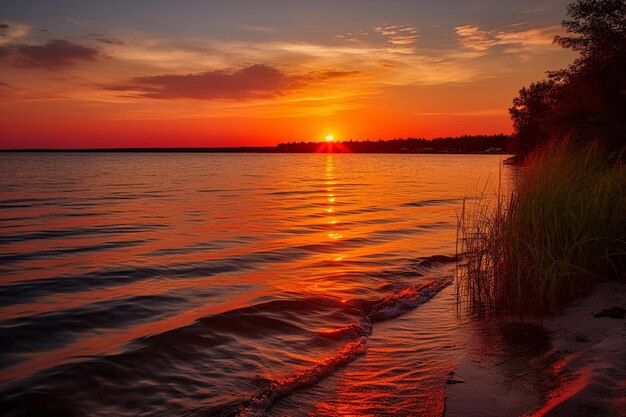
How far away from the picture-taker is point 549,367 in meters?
5.82

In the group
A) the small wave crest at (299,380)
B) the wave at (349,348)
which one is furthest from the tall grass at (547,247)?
the small wave crest at (299,380)

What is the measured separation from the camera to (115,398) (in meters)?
6.06

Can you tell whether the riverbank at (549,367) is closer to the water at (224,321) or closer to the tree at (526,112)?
the water at (224,321)

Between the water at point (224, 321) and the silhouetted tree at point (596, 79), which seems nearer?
the water at point (224, 321)

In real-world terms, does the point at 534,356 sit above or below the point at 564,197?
below

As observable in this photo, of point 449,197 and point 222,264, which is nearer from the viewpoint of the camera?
point 222,264

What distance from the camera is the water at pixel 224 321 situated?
599cm

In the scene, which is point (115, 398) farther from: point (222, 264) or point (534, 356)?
point (222, 264)

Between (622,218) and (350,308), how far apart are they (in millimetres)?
4945

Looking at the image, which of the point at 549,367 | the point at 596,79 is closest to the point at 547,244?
the point at 549,367

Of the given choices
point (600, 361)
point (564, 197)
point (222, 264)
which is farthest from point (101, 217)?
point (600, 361)

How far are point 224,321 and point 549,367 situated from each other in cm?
518

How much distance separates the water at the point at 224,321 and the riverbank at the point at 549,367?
363mm

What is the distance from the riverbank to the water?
0.36 metres
